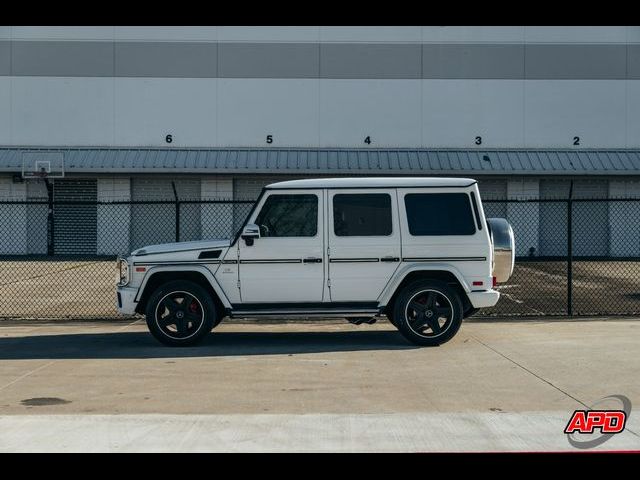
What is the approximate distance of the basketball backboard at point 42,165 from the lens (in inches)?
1277

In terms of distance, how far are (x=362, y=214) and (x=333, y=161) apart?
21.1m

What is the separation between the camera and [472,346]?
1147 cm

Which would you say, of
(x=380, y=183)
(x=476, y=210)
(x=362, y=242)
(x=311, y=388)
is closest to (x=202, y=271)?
(x=362, y=242)

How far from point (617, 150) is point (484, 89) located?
215 inches

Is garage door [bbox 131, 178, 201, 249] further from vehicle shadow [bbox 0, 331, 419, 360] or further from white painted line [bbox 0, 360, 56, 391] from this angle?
white painted line [bbox 0, 360, 56, 391]

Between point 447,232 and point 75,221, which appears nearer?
point 447,232

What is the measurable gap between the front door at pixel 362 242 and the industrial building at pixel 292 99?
21.4 metres

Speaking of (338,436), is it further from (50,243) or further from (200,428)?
(50,243)

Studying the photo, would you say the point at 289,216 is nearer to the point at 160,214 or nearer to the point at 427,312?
the point at 427,312

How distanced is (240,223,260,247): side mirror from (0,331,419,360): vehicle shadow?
4.56 ft

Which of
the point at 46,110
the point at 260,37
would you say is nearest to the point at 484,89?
the point at 260,37

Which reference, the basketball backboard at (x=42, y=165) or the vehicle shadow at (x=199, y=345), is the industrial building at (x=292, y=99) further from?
the vehicle shadow at (x=199, y=345)

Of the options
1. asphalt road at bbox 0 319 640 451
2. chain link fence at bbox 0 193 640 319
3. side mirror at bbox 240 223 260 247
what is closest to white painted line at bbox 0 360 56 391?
asphalt road at bbox 0 319 640 451

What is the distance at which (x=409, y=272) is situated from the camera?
37.1ft
